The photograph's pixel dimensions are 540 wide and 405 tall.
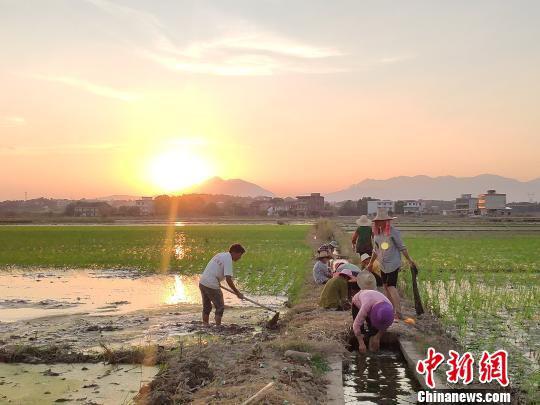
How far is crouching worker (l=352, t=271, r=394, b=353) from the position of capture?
5.88 meters

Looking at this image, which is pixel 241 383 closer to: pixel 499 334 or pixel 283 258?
pixel 499 334

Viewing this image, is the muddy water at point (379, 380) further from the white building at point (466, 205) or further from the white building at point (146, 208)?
the white building at point (466, 205)

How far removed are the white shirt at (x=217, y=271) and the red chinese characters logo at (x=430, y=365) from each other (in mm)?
3523

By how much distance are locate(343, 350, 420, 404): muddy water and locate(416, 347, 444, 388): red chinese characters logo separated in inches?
7.2

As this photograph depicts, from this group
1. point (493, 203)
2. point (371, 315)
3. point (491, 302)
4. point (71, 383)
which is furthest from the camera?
point (493, 203)

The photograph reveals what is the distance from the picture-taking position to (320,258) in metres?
10.7

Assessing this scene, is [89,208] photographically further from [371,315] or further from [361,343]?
[371,315]

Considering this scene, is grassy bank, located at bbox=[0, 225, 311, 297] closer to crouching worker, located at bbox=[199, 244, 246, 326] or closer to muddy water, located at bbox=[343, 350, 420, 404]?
crouching worker, located at bbox=[199, 244, 246, 326]

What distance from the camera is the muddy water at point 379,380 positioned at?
4785 mm

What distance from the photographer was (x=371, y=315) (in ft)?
19.5

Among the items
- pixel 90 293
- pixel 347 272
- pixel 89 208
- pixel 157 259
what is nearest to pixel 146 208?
pixel 89 208

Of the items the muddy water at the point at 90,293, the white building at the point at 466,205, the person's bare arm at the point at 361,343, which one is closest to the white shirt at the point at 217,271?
the person's bare arm at the point at 361,343

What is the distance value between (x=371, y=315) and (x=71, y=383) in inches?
128

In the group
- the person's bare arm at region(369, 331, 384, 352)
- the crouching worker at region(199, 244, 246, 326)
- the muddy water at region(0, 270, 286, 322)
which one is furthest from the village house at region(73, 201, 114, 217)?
the person's bare arm at region(369, 331, 384, 352)
